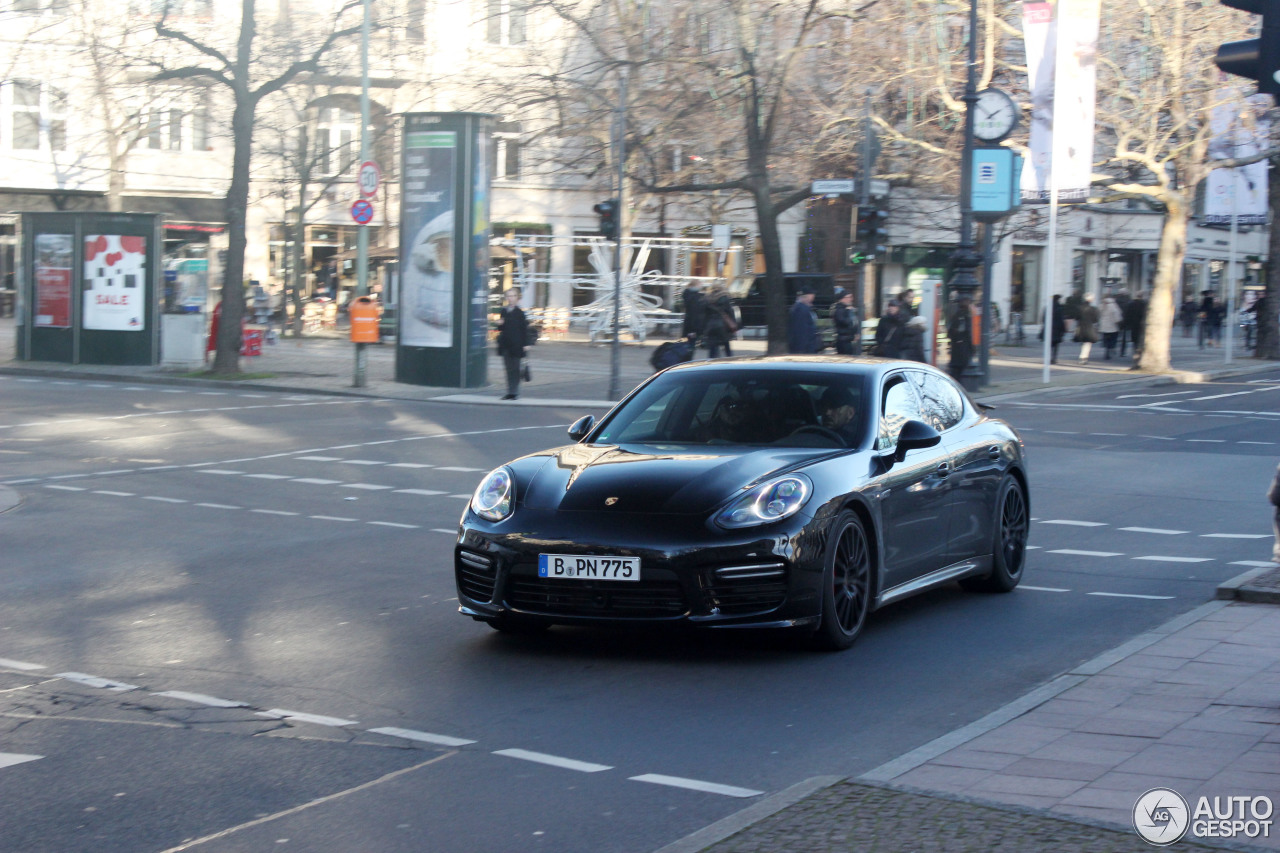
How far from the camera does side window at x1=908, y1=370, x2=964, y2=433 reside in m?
8.52

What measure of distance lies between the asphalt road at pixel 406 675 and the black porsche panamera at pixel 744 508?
11.6 inches

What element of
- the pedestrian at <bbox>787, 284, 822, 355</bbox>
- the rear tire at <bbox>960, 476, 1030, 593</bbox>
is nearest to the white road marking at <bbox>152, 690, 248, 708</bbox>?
the rear tire at <bbox>960, 476, 1030, 593</bbox>

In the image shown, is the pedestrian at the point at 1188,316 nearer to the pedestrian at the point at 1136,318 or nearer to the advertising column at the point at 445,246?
the pedestrian at the point at 1136,318

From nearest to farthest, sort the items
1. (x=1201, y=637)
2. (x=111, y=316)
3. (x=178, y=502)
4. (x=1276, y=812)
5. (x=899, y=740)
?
(x=1276, y=812)
(x=899, y=740)
(x=1201, y=637)
(x=178, y=502)
(x=111, y=316)

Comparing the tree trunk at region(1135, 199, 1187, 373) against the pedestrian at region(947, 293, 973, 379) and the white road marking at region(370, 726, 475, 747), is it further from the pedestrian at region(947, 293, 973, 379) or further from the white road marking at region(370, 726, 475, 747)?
the white road marking at region(370, 726, 475, 747)

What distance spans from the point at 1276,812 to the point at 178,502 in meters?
10.1

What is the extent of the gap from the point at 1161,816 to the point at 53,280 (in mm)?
30291

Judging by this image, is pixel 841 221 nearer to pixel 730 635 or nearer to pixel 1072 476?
pixel 1072 476

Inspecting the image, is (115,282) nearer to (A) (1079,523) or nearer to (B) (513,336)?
(B) (513,336)

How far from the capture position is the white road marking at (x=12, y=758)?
534 centimetres

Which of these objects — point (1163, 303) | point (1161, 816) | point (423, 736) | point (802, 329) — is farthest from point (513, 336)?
point (1161, 816)

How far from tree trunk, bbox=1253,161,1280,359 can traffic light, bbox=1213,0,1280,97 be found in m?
38.7

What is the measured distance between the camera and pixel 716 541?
6.79 m

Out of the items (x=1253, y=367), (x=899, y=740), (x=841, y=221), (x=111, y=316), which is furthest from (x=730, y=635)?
(x=841, y=221)
